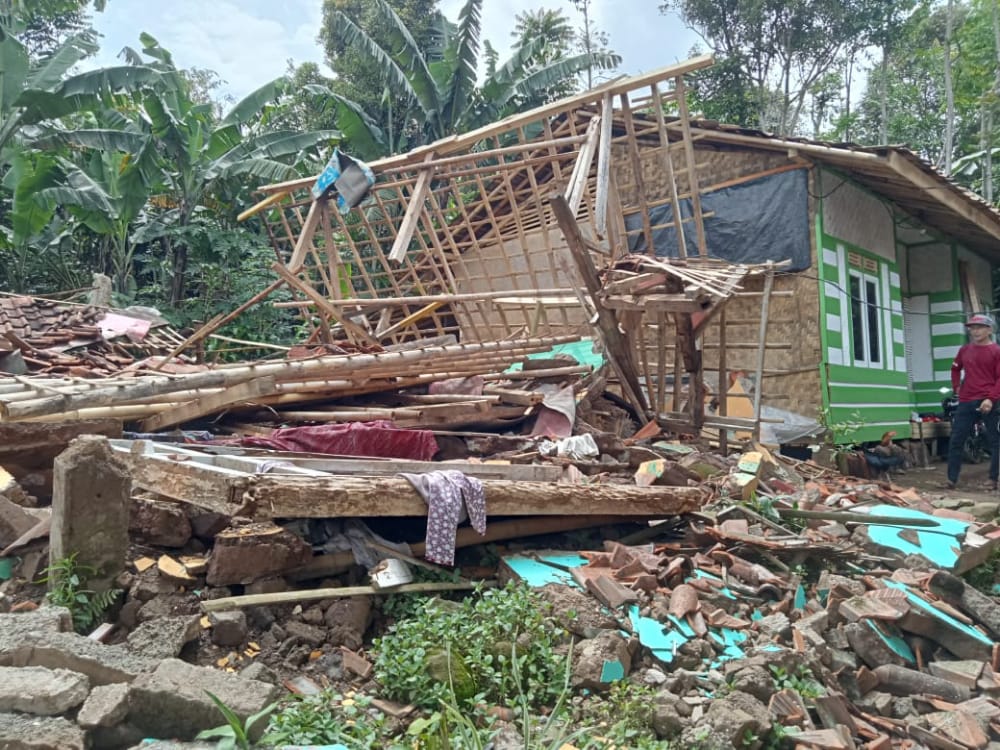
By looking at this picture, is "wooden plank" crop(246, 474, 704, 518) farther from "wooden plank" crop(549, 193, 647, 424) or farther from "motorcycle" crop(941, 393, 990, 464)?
"motorcycle" crop(941, 393, 990, 464)

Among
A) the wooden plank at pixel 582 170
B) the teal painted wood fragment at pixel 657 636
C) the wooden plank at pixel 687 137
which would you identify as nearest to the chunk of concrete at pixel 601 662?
the teal painted wood fragment at pixel 657 636

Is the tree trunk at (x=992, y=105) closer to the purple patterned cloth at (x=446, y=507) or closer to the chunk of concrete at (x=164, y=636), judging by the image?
the purple patterned cloth at (x=446, y=507)

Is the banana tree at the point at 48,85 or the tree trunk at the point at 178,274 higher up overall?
the banana tree at the point at 48,85

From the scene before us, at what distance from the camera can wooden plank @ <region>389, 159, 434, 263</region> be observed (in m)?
5.67

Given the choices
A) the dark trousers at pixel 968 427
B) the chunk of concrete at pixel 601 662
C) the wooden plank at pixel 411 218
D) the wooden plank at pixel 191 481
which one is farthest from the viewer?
the dark trousers at pixel 968 427

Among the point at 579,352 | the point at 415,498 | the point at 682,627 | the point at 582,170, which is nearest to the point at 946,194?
the point at 579,352

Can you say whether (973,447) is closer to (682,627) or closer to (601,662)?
(682,627)

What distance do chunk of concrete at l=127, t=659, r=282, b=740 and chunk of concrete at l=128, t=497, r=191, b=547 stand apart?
1146 millimetres

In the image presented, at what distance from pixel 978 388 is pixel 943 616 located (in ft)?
16.9

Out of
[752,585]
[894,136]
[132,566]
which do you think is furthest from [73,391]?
[894,136]

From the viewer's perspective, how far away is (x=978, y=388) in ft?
25.5

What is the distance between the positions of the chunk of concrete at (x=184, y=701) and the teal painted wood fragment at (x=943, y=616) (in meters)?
3.25

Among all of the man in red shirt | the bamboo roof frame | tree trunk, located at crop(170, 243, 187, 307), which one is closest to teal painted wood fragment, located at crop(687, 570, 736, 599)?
the bamboo roof frame

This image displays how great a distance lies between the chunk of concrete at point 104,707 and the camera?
209 cm
